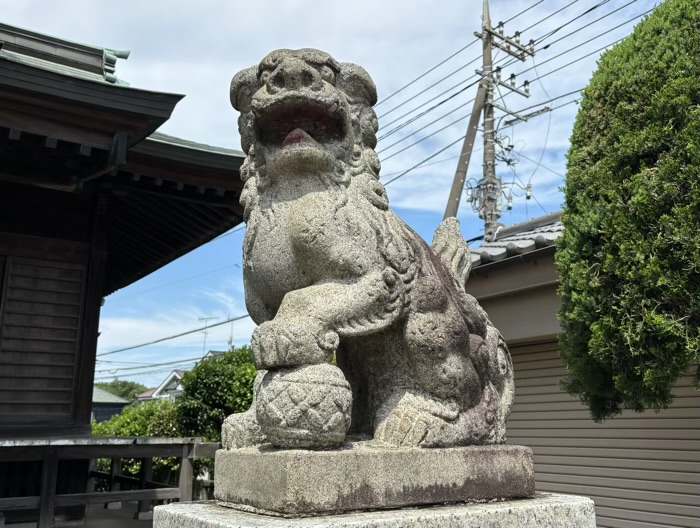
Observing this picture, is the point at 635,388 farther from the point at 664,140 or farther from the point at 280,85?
the point at 280,85

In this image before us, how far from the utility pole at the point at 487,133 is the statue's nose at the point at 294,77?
8484mm

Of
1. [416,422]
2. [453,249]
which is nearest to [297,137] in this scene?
[453,249]

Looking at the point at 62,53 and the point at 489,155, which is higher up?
the point at 489,155

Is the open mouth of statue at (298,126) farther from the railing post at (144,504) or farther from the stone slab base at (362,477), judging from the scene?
the railing post at (144,504)

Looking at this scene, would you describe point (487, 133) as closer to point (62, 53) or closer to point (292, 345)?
point (62, 53)

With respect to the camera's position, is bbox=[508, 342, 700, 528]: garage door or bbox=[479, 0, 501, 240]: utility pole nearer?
bbox=[508, 342, 700, 528]: garage door

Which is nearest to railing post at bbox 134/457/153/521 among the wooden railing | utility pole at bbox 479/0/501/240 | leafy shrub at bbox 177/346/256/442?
the wooden railing

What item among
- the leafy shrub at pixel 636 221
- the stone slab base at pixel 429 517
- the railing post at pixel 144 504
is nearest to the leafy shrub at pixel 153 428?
the railing post at pixel 144 504

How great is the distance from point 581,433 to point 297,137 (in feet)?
16.6

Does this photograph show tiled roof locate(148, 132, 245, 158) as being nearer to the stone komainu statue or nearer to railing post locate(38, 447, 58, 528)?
railing post locate(38, 447, 58, 528)

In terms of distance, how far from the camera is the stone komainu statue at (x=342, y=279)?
6.76 feet

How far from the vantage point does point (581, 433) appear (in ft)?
20.1

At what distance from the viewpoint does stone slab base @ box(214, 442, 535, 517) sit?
1.82 metres

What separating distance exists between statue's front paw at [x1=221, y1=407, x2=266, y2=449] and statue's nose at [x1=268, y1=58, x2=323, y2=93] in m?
1.14
